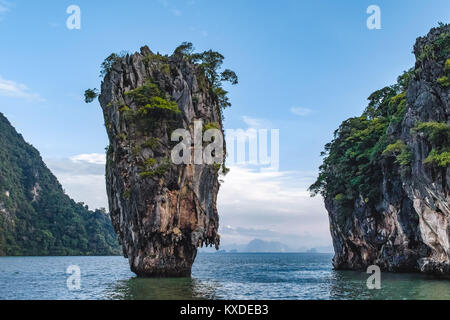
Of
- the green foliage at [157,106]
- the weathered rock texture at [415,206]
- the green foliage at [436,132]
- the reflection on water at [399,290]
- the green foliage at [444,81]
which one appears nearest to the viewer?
the reflection on water at [399,290]

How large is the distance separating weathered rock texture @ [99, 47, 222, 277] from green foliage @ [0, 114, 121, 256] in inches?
3116

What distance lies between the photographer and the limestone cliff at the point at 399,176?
86.0 feet

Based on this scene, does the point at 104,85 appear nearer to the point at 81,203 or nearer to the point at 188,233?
the point at 188,233

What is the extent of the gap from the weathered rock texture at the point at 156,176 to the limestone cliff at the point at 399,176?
13555 mm

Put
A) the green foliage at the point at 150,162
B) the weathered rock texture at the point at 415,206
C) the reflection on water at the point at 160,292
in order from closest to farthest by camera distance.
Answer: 1. the reflection on water at the point at 160,292
2. the weathered rock texture at the point at 415,206
3. the green foliage at the point at 150,162

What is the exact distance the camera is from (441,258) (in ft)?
86.8

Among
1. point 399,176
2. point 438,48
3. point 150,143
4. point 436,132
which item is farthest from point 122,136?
point 438,48

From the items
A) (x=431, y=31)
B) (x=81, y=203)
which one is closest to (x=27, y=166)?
(x=81, y=203)

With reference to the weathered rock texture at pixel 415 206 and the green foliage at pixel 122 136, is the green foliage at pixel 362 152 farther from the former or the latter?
the green foliage at pixel 122 136

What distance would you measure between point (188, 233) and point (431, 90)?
63.0ft

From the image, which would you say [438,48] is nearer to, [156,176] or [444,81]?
[444,81]

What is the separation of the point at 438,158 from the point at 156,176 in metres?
18.0

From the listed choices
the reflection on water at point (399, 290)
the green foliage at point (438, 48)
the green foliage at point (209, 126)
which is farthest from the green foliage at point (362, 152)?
the green foliage at point (209, 126)
